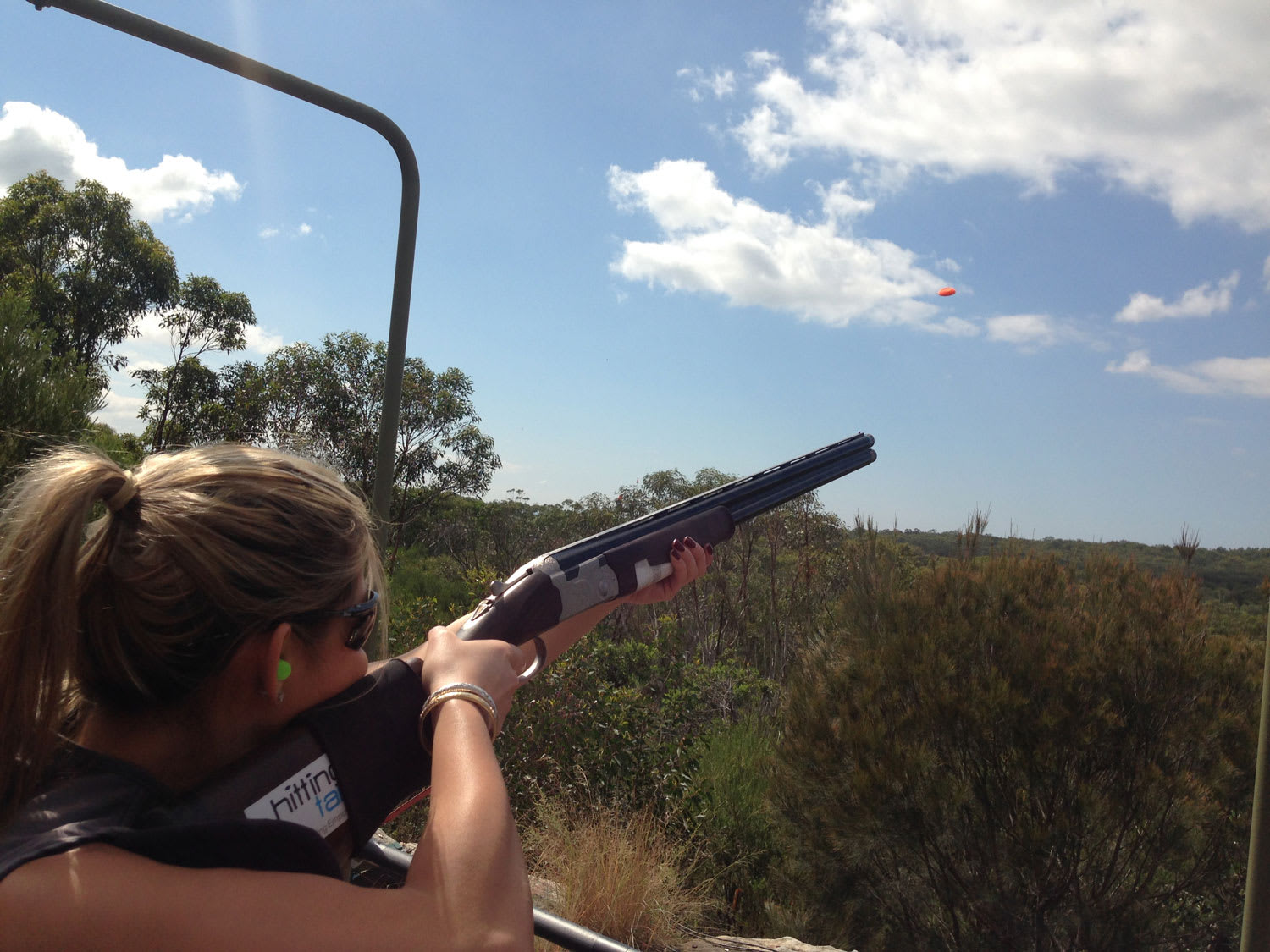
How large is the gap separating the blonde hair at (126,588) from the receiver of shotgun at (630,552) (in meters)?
0.85

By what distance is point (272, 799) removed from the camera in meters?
1.38

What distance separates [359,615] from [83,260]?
82.9 feet

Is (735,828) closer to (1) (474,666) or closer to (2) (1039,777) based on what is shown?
(2) (1039,777)

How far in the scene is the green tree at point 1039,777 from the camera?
474 cm

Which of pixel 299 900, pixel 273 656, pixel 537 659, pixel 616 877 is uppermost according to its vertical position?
pixel 273 656

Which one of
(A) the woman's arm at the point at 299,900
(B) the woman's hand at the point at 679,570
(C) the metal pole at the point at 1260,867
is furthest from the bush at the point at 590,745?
(A) the woman's arm at the point at 299,900

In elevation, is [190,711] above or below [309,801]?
above

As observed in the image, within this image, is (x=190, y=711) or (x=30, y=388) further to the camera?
(x=30, y=388)

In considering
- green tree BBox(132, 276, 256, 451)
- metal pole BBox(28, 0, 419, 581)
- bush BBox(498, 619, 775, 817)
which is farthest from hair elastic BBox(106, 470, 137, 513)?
green tree BBox(132, 276, 256, 451)

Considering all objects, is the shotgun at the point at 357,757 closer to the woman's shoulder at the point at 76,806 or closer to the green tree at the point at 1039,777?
the woman's shoulder at the point at 76,806

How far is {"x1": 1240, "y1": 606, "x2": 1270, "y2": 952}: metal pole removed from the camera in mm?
2510

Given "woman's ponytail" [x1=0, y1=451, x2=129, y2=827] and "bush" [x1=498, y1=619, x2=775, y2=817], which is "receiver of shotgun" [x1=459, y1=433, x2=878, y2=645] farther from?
"bush" [x1=498, y1=619, x2=775, y2=817]

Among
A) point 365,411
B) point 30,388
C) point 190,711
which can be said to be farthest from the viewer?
point 365,411

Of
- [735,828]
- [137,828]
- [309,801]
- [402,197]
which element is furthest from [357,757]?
[735,828]
